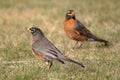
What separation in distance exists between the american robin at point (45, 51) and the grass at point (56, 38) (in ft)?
0.82

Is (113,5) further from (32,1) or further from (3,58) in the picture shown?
(3,58)

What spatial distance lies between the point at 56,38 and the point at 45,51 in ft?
11.1

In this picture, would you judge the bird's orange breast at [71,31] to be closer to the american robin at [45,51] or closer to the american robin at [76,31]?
the american robin at [76,31]

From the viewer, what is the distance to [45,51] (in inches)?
363

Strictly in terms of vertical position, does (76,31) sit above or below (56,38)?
above

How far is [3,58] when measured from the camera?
34.4ft

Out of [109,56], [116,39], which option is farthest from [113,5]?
[109,56]

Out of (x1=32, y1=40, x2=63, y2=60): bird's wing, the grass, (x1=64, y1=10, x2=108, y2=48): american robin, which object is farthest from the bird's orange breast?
(x1=32, y1=40, x2=63, y2=60): bird's wing

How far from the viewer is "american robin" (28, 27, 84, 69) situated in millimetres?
8922

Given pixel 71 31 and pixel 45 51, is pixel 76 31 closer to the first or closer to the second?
pixel 71 31

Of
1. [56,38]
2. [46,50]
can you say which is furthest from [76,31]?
[46,50]

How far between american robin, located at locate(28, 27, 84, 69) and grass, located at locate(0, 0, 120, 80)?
0.25m

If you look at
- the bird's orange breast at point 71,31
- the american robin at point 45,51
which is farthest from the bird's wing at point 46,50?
the bird's orange breast at point 71,31

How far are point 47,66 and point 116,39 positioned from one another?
3.21 m
